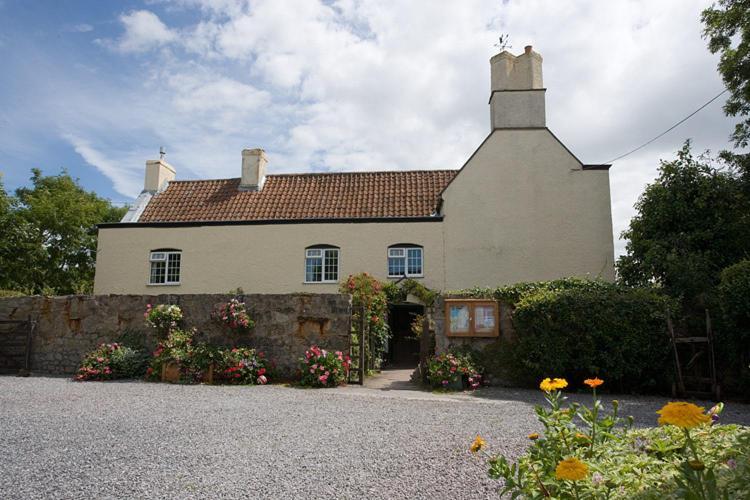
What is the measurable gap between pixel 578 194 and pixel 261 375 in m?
13.6

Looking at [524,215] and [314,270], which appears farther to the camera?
[314,270]

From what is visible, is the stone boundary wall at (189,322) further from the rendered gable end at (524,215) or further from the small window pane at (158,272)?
the rendered gable end at (524,215)

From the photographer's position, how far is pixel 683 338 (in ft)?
33.6

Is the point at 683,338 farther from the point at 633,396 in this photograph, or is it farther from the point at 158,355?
the point at 158,355

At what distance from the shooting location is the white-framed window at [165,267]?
20781mm

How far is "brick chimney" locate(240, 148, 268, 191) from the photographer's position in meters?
22.5

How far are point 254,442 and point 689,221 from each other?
1319 centimetres

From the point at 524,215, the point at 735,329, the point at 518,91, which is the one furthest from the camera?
the point at 518,91

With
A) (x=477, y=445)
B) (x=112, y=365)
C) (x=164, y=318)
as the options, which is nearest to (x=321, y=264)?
(x=164, y=318)

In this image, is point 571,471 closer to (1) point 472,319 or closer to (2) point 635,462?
(2) point 635,462

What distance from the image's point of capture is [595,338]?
420 inches

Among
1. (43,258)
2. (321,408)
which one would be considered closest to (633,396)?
(321,408)

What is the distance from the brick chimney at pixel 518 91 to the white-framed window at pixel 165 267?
13.6m

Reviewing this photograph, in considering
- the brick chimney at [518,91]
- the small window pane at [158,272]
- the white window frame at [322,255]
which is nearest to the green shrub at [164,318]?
the white window frame at [322,255]
